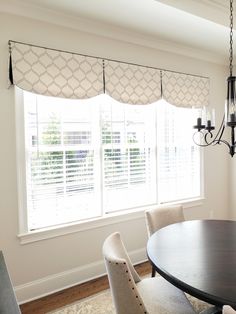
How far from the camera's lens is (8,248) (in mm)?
2467

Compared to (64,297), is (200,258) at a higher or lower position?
higher

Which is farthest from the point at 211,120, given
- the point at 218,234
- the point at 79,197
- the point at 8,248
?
the point at 8,248

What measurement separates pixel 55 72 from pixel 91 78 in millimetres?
394

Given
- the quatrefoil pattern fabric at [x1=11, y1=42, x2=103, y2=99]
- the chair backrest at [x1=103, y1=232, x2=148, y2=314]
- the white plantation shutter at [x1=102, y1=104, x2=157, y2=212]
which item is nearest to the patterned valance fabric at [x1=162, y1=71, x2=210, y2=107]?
the white plantation shutter at [x1=102, y1=104, x2=157, y2=212]

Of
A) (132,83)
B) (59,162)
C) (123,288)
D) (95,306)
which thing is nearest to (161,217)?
(95,306)

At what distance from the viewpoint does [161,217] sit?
2.66m

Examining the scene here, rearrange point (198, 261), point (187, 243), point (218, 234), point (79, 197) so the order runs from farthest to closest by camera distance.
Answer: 1. point (79, 197)
2. point (218, 234)
3. point (187, 243)
4. point (198, 261)

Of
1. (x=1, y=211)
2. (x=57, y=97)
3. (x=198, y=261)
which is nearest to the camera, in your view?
(x=198, y=261)

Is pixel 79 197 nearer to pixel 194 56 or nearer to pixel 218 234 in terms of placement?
pixel 218 234

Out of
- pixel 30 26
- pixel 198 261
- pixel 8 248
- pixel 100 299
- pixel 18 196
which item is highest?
pixel 30 26

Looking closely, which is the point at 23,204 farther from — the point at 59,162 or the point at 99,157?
the point at 99,157

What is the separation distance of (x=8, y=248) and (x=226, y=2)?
3.06 m

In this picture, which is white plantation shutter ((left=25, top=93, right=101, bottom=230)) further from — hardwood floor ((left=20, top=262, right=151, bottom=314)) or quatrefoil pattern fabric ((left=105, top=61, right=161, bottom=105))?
hardwood floor ((left=20, top=262, right=151, bottom=314))

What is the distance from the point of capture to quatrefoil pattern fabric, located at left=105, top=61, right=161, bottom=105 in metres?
2.98
